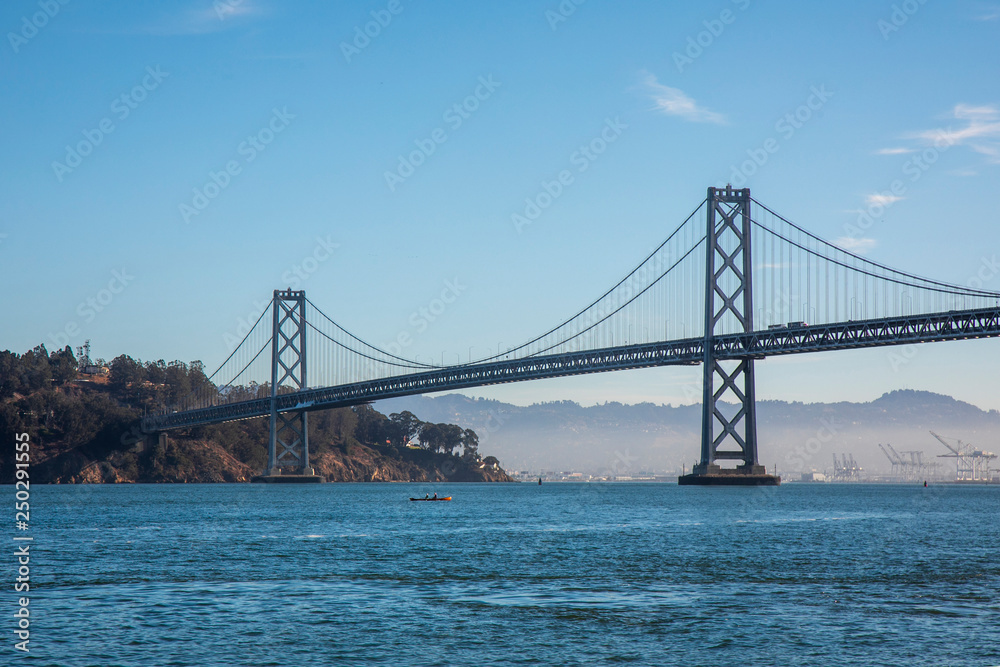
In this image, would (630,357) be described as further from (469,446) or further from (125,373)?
(469,446)

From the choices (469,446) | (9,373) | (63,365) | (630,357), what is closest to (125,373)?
(63,365)

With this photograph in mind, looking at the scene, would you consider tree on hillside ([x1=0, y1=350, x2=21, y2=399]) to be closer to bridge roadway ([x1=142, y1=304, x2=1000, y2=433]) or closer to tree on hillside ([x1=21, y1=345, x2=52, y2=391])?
tree on hillside ([x1=21, y1=345, x2=52, y2=391])

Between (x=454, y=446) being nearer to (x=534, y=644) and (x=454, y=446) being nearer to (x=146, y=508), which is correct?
(x=146, y=508)

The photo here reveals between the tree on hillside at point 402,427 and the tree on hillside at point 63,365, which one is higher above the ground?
the tree on hillside at point 63,365

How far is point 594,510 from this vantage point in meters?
65.2

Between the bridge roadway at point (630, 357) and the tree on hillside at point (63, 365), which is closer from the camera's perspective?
the bridge roadway at point (630, 357)

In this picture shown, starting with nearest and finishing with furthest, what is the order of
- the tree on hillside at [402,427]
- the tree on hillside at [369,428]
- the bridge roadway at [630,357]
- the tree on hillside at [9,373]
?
the bridge roadway at [630,357]
the tree on hillside at [9,373]
the tree on hillside at [369,428]
the tree on hillside at [402,427]

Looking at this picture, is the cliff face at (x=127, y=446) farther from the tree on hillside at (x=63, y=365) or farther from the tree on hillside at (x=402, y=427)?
the tree on hillside at (x=402, y=427)

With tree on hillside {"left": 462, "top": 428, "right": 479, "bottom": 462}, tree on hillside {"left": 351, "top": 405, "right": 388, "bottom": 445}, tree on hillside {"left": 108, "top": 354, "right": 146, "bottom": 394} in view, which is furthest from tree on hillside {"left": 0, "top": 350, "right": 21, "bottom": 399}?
tree on hillside {"left": 462, "top": 428, "right": 479, "bottom": 462}

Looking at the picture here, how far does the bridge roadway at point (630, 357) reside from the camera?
70.5 m

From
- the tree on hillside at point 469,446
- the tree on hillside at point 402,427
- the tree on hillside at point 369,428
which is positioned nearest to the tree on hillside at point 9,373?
the tree on hillside at point 369,428

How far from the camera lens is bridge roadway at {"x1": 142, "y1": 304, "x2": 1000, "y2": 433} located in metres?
70.5

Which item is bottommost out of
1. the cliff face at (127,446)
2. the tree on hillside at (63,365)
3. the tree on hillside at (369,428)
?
the cliff face at (127,446)

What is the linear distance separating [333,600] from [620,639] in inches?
288
